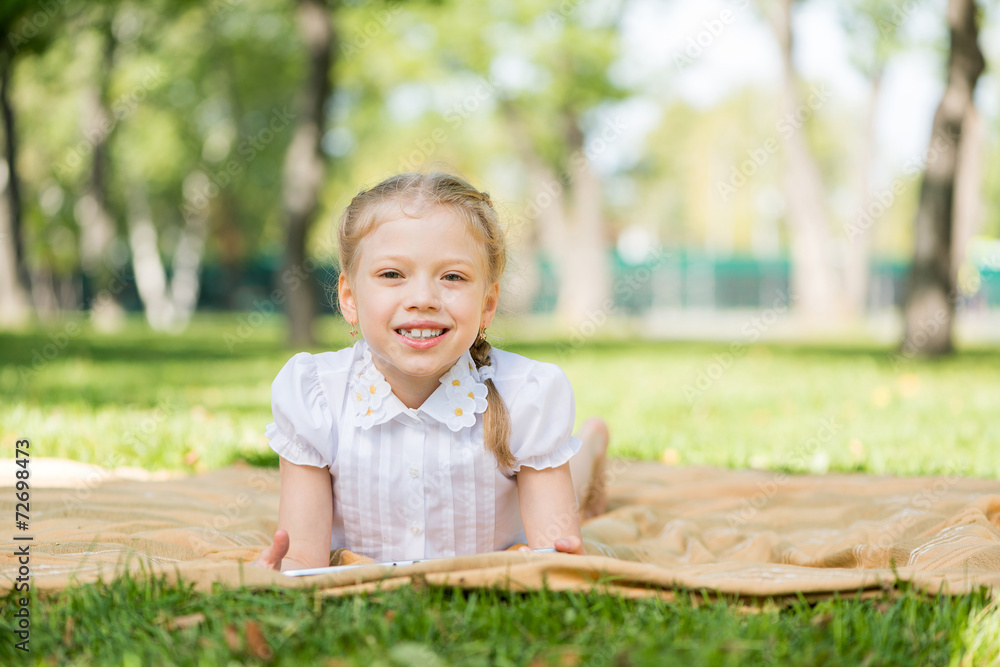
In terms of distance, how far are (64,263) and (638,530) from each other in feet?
90.6

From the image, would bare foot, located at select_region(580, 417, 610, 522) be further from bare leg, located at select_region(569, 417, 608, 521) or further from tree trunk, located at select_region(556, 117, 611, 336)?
tree trunk, located at select_region(556, 117, 611, 336)

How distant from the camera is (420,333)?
2336mm

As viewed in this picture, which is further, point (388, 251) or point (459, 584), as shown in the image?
point (388, 251)

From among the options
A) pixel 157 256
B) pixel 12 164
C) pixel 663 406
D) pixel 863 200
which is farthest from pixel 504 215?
pixel 157 256

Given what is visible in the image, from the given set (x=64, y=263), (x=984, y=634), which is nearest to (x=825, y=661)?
(x=984, y=634)

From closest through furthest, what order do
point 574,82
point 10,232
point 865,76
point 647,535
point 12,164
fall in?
point 647,535
point 12,164
point 10,232
point 574,82
point 865,76

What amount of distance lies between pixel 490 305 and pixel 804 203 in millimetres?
18797

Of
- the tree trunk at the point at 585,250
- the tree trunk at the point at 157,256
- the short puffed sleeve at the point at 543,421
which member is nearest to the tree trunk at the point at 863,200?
the tree trunk at the point at 585,250

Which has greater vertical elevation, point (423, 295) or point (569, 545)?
point (423, 295)

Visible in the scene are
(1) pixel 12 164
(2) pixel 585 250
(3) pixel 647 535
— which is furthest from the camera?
(2) pixel 585 250

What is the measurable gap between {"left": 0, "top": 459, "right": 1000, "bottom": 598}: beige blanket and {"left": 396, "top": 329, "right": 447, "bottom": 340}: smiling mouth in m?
0.56

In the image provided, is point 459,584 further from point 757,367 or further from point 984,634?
point 757,367

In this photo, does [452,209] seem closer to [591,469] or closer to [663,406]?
[591,469]

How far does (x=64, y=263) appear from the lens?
27203 mm
